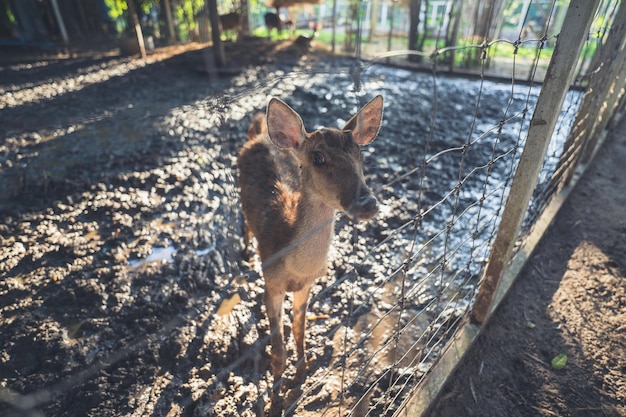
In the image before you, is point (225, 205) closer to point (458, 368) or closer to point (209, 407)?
point (209, 407)

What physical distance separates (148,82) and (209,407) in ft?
30.0

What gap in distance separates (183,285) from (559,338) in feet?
10.2

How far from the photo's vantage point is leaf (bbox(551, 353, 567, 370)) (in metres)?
2.62

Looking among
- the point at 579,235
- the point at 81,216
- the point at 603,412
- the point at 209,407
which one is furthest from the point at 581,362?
the point at 81,216

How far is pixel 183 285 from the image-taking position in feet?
11.3

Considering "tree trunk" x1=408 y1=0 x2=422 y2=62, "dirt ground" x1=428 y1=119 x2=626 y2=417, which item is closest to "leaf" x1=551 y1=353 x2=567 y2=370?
"dirt ground" x1=428 y1=119 x2=626 y2=417

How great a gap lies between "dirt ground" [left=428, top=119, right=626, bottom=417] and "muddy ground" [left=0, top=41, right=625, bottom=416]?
0.07 feet

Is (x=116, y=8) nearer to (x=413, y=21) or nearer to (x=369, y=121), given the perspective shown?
(x=413, y=21)

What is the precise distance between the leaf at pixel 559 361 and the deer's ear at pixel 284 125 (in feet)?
7.65

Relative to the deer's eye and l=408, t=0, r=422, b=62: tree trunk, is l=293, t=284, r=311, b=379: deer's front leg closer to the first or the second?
Answer: the deer's eye

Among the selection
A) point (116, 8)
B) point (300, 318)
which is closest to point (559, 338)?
Answer: point (300, 318)

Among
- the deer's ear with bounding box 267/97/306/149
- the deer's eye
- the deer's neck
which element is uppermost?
the deer's ear with bounding box 267/97/306/149

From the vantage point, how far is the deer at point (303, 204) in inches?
82.0

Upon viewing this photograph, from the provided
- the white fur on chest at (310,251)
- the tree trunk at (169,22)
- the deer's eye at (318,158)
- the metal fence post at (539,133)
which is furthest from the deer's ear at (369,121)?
Result: the tree trunk at (169,22)
